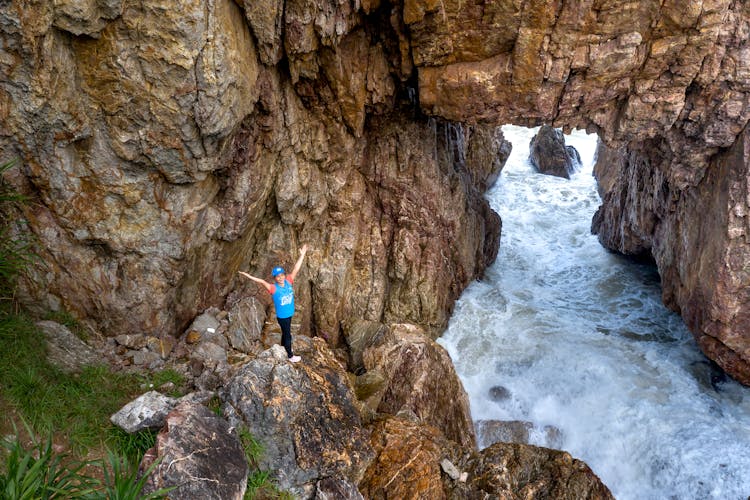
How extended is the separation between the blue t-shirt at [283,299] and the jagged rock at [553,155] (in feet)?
84.0

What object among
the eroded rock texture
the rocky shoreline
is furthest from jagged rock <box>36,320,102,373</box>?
the eroded rock texture

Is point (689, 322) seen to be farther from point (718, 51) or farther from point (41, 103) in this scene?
point (41, 103)

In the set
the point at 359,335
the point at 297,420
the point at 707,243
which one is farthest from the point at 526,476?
the point at 707,243

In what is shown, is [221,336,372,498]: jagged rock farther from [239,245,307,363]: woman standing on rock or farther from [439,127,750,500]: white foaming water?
[439,127,750,500]: white foaming water

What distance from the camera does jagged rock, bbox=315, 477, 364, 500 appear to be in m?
7.46

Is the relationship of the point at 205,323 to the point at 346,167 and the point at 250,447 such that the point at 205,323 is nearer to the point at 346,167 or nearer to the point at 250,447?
the point at 250,447

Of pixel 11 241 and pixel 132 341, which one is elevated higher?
pixel 11 241

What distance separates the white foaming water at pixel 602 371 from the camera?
1203 cm

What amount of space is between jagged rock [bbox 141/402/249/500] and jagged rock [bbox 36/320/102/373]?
2646mm

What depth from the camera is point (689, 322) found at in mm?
14375

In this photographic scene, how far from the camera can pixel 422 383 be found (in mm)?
11656

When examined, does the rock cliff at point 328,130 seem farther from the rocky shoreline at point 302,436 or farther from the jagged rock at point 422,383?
the jagged rock at point 422,383

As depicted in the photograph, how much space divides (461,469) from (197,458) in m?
4.92

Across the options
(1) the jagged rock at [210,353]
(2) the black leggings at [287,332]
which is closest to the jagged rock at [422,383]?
(2) the black leggings at [287,332]
